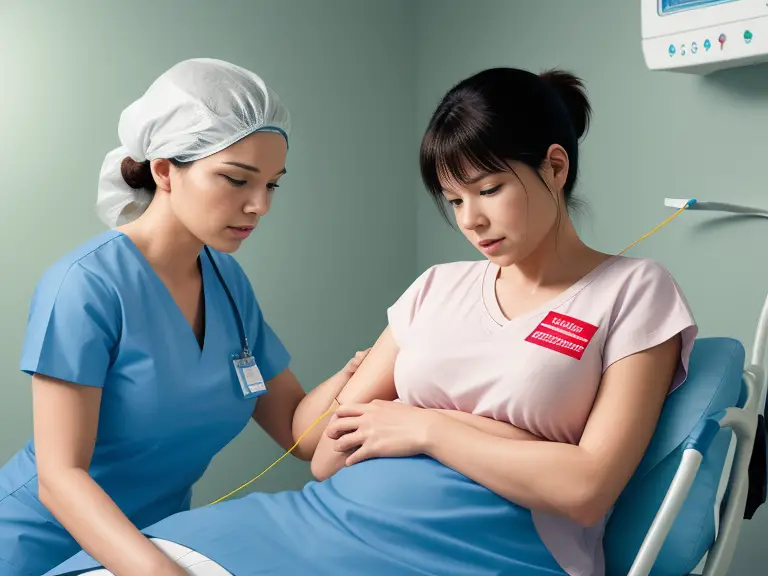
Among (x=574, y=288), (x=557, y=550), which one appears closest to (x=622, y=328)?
(x=574, y=288)

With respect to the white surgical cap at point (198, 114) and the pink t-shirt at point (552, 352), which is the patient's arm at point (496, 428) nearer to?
the pink t-shirt at point (552, 352)

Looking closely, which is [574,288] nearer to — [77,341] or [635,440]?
[635,440]

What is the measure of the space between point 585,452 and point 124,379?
82cm

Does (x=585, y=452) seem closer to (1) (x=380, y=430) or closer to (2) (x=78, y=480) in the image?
(1) (x=380, y=430)

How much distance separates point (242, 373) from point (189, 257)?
0.83 ft

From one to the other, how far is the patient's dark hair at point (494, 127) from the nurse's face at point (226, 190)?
341 millimetres

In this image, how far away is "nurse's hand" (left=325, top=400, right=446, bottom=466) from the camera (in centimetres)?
137

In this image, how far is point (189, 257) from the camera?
1.72 meters

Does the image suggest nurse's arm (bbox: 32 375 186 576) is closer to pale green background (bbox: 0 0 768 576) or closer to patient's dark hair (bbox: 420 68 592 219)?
patient's dark hair (bbox: 420 68 592 219)

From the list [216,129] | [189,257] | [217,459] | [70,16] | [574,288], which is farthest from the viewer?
[217,459]

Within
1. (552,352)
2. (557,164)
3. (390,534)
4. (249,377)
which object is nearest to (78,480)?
(249,377)

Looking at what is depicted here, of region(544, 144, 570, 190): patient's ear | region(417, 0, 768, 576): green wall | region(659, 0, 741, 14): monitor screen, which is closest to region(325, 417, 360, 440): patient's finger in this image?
region(544, 144, 570, 190): patient's ear

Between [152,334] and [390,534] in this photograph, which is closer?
[390,534]

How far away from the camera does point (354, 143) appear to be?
2.93 m
